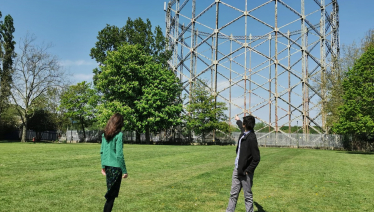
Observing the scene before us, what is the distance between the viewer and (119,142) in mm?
5160

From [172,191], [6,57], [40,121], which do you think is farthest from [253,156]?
[40,121]

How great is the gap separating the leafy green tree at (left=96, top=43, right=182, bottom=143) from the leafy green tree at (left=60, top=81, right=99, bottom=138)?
1058 centimetres

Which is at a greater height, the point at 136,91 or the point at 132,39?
the point at 132,39

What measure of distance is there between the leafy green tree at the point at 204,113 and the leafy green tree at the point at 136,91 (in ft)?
13.6

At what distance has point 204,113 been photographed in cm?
4659

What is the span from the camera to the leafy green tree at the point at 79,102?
5271 cm

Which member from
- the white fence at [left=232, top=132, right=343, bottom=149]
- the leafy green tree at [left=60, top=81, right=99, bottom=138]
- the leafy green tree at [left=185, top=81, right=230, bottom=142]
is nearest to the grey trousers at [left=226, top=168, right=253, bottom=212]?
the leafy green tree at [left=185, top=81, right=230, bottom=142]

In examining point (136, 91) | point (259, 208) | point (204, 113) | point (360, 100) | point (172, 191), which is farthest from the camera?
point (204, 113)

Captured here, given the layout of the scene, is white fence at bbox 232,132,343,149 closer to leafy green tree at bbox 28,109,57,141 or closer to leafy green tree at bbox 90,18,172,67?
leafy green tree at bbox 90,18,172,67

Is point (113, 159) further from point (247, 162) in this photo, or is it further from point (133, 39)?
point (133, 39)

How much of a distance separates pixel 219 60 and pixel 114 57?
Answer: 15.7m

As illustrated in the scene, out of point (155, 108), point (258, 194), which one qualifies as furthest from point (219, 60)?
point (258, 194)

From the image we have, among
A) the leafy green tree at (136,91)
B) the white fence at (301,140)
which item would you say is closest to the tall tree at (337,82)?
the white fence at (301,140)

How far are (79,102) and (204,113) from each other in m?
22.1
